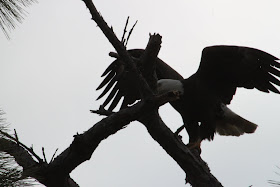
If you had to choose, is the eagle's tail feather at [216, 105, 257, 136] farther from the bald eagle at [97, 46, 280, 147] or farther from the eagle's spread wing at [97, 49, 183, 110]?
the eagle's spread wing at [97, 49, 183, 110]

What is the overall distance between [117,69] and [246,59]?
125 centimetres

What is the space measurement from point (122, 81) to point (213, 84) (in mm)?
869

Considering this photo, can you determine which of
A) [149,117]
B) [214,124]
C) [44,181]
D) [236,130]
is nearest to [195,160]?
[149,117]

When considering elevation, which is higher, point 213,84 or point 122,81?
point 122,81

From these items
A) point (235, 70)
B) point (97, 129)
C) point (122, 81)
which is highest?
point (122, 81)

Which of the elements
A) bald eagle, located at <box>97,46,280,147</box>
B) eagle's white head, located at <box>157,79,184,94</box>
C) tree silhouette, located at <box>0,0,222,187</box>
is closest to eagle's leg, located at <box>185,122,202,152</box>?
bald eagle, located at <box>97,46,280,147</box>

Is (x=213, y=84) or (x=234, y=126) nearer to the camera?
(x=213, y=84)

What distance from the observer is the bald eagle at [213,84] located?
406 centimetres

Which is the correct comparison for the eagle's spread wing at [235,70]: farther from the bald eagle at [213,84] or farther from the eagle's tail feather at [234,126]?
the eagle's tail feather at [234,126]

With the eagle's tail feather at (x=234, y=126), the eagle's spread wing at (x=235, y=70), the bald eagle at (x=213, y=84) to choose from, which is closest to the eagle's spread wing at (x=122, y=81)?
the bald eagle at (x=213, y=84)

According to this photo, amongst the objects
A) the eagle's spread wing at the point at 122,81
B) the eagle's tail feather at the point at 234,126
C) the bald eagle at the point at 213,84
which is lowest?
the eagle's tail feather at the point at 234,126

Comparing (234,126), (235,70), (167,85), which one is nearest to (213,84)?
(235,70)

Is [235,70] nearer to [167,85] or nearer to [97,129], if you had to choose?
[167,85]

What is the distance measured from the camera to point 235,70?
4219 millimetres
